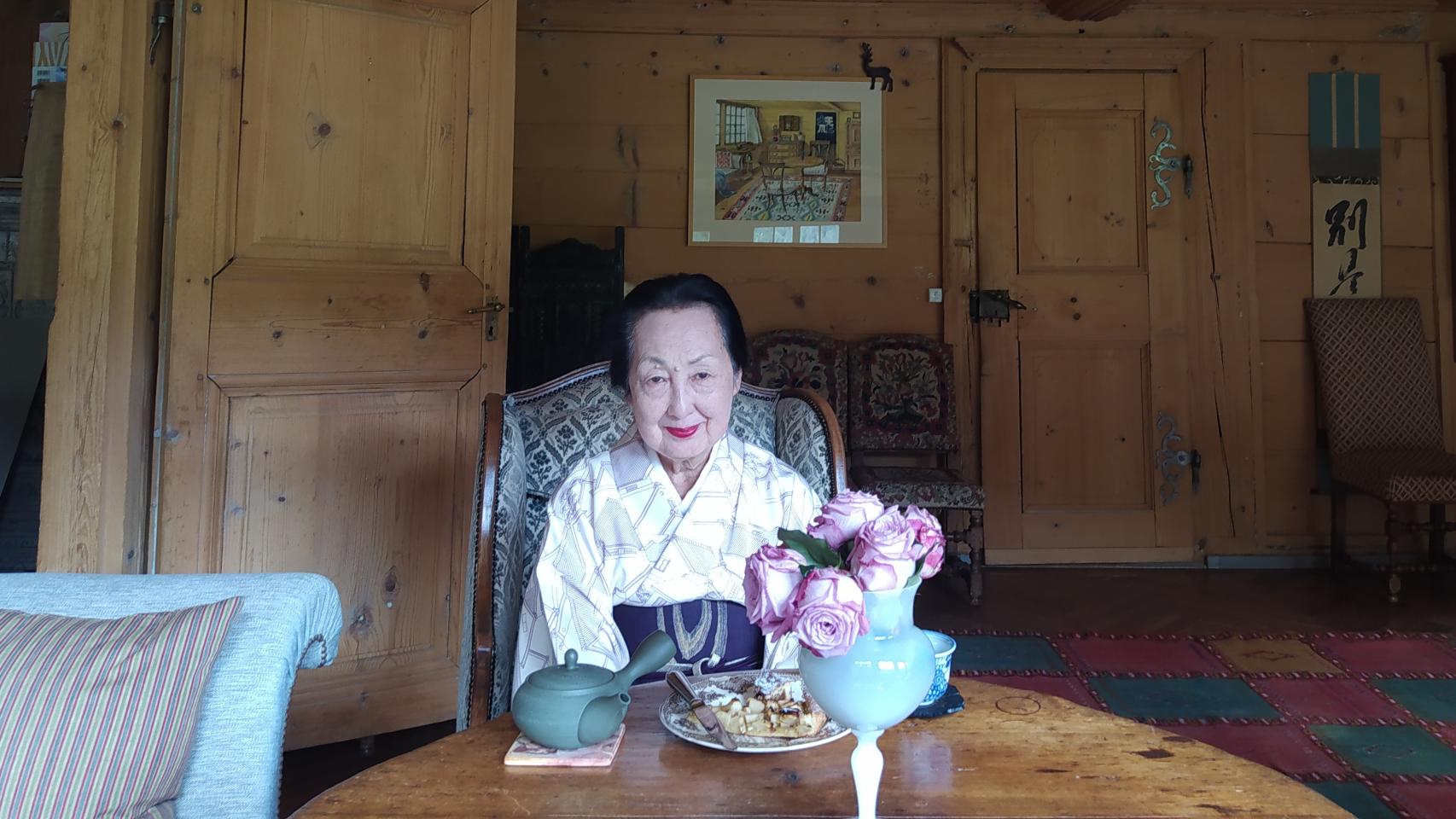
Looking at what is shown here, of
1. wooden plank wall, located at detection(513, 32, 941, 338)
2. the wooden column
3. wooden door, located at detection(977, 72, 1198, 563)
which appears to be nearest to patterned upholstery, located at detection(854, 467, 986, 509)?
wooden door, located at detection(977, 72, 1198, 563)

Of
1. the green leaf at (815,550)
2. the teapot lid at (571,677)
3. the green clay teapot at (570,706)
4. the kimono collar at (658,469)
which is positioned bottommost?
the green clay teapot at (570,706)

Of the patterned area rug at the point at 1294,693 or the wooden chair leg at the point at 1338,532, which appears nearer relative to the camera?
the patterned area rug at the point at 1294,693

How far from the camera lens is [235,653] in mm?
1221

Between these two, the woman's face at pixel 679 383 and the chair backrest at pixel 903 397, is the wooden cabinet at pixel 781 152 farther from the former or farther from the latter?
the woman's face at pixel 679 383

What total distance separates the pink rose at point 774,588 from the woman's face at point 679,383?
0.66m

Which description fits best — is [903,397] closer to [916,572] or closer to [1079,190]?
[1079,190]

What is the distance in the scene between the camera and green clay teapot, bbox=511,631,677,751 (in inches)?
38.8

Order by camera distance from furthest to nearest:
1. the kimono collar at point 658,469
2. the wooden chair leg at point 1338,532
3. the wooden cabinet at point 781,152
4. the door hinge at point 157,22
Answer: the wooden cabinet at point 781,152 → the wooden chair leg at point 1338,532 → the door hinge at point 157,22 → the kimono collar at point 658,469

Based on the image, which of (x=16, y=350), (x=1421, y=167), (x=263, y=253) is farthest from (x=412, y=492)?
(x=1421, y=167)

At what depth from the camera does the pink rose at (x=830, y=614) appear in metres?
0.78

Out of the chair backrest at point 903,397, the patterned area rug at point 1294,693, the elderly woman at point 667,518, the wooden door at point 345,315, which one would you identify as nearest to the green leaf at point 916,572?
the elderly woman at point 667,518

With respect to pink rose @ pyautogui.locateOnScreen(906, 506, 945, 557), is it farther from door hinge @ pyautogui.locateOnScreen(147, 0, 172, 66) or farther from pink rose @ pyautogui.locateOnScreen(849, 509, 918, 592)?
door hinge @ pyautogui.locateOnScreen(147, 0, 172, 66)

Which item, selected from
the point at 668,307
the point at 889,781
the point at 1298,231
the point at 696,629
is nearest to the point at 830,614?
the point at 889,781

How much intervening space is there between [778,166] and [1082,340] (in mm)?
1706
